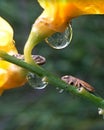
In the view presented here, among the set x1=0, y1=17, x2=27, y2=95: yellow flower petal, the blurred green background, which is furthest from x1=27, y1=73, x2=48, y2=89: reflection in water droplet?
the blurred green background

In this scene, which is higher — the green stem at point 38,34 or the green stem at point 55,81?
the green stem at point 38,34

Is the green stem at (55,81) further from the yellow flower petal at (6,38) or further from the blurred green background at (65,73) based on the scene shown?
the blurred green background at (65,73)

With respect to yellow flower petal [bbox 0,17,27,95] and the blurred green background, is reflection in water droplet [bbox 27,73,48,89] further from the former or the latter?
the blurred green background

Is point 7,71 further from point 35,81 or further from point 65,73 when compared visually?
point 65,73

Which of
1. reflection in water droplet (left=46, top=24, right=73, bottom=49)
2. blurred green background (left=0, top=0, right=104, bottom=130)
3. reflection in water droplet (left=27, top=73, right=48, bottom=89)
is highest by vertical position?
reflection in water droplet (left=46, top=24, right=73, bottom=49)

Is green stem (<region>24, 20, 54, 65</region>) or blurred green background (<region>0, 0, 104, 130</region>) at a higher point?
green stem (<region>24, 20, 54, 65</region>)

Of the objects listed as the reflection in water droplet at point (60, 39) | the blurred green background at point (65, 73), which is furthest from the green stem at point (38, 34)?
the blurred green background at point (65, 73)
